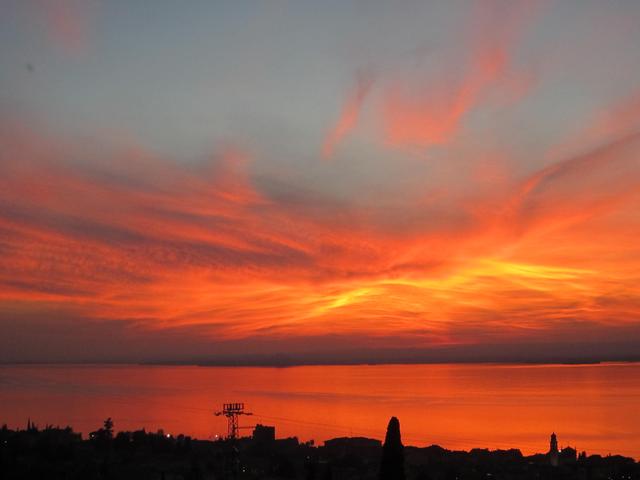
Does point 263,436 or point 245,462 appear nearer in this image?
point 245,462

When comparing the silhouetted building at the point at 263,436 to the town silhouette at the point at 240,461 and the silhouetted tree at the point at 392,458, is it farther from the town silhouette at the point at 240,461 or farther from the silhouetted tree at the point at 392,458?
the silhouetted tree at the point at 392,458

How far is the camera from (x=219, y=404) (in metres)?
108

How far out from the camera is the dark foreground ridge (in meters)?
31.6

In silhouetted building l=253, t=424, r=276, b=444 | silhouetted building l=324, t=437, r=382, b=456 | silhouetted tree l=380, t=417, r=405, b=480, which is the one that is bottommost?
silhouetted building l=324, t=437, r=382, b=456

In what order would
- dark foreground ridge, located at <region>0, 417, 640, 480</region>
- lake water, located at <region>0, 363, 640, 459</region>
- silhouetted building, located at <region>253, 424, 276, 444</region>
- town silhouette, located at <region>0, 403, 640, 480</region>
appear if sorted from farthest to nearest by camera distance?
lake water, located at <region>0, 363, 640, 459</region> < silhouetted building, located at <region>253, 424, 276, 444</region> < dark foreground ridge, located at <region>0, 417, 640, 480</region> < town silhouette, located at <region>0, 403, 640, 480</region>

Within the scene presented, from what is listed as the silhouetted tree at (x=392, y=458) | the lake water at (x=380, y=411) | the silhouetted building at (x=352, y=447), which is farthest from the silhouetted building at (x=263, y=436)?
the silhouetted tree at (x=392, y=458)

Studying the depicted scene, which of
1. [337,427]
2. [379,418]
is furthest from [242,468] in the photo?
[379,418]

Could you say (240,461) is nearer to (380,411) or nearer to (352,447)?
(352,447)

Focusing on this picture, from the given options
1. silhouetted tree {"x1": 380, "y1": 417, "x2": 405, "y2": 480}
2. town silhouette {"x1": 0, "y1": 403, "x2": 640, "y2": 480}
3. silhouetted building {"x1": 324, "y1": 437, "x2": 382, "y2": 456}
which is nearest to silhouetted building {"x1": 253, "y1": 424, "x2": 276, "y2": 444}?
town silhouette {"x1": 0, "y1": 403, "x2": 640, "y2": 480}

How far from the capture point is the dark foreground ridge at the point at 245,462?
3156 centimetres

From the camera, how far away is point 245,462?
41219 millimetres

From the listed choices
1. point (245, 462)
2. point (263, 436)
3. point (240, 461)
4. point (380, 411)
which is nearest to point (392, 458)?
point (240, 461)

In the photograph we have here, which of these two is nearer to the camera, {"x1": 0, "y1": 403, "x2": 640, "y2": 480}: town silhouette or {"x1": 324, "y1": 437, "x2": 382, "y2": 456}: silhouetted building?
{"x1": 0, "y1": 403, "x2": 640, "y2": 480}: town silhouette

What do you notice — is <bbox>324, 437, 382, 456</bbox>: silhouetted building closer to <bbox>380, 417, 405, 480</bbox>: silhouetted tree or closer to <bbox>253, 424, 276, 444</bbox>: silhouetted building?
<bbox>253, 424, 276, 444</bbox>: silhouetted building
